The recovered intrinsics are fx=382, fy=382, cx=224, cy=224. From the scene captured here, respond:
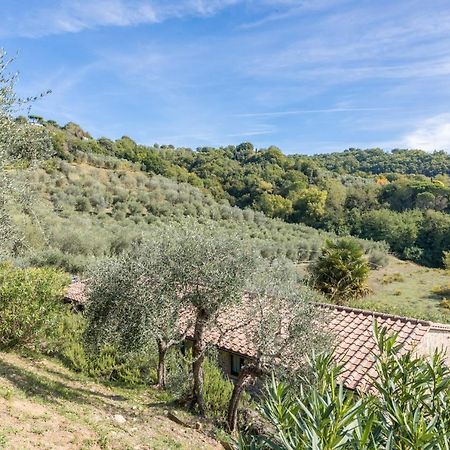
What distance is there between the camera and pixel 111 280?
1124cm

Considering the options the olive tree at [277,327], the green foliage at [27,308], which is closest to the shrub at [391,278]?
the olive tree at [277,327]

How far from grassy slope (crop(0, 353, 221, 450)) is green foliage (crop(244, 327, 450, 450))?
522cm

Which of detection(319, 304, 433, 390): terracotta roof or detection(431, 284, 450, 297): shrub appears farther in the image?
detection(431, 284, 450, 297): shrub

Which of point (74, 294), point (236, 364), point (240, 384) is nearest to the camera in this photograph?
point (240, 384)

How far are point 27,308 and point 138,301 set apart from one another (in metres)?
4.35

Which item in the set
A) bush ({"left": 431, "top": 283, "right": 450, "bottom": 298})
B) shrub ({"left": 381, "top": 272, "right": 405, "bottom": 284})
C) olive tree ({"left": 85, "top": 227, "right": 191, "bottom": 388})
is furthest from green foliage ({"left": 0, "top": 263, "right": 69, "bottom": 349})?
bush ({"left": 431, "top": 283, "right": 450, "bottom": 298})

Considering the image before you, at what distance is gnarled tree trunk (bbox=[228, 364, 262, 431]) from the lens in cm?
933

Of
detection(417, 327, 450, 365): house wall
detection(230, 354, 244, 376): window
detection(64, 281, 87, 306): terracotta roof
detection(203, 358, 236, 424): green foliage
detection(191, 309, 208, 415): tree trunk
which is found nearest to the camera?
detection(191, 309, 208, 415): tree trunk

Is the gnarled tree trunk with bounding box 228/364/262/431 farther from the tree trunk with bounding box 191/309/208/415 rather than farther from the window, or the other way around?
the window

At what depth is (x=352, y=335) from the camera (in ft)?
43.9

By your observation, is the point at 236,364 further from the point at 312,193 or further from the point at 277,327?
the point at 312,193

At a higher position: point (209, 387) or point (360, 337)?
point (360, 337)

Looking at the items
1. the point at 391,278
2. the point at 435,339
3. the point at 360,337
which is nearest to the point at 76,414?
the point at 360,337

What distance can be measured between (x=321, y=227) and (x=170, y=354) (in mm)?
53490
